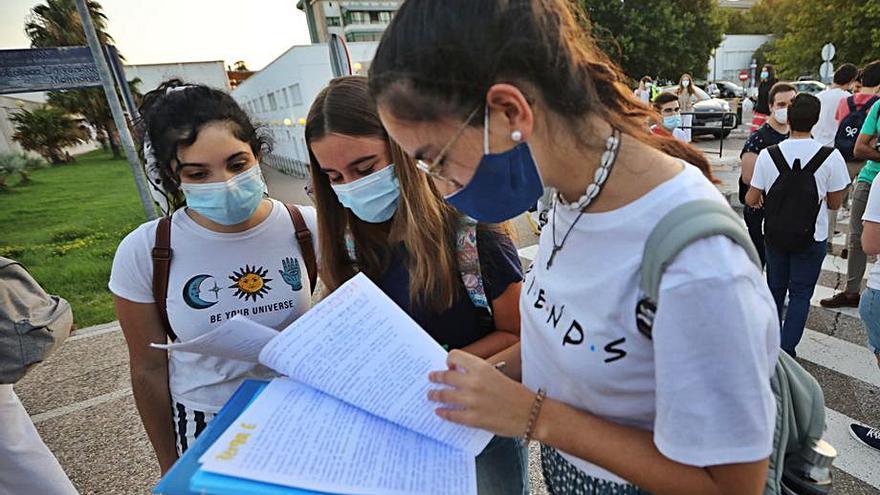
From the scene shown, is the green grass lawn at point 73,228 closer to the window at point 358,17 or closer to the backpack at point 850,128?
the backpack at point 850,128

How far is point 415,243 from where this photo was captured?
1.30m

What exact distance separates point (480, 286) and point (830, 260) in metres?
5.53

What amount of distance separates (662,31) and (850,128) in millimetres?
22090

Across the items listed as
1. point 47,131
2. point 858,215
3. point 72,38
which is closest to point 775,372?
point 858,215

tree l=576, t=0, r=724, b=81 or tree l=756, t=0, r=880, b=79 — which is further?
tree l=576, t=0, r=724, b=81

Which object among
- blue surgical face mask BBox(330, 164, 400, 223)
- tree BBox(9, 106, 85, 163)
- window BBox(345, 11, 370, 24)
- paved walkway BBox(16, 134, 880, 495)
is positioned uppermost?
window BBox(345, 11, 370, 24)

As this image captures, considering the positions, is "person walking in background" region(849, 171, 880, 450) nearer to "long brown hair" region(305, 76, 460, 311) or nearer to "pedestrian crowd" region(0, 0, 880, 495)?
"pedestrian crowd" region(0, 0, 880, 495)

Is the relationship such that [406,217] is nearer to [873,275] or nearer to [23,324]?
[23,324]

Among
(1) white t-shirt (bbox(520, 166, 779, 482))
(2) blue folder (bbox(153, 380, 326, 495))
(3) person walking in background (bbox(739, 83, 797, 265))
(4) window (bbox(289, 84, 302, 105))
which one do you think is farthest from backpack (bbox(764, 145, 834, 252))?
(4) window (bbox(289, 84, 302, 105))

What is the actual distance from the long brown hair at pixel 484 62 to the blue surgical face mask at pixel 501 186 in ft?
0.26

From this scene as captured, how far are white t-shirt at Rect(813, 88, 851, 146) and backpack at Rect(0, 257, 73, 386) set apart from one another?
7.74m

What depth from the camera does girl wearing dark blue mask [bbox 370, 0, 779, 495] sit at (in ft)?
2.12

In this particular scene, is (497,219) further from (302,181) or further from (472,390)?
(302,181)

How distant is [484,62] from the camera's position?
0.76 m
